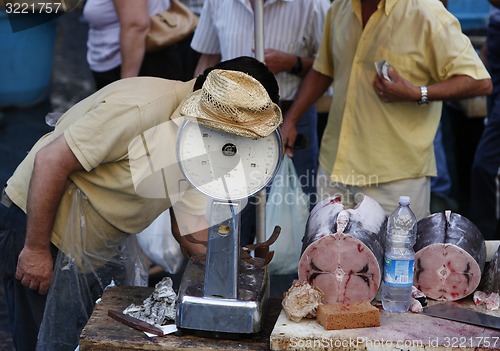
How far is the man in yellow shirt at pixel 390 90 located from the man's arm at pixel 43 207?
1.31m

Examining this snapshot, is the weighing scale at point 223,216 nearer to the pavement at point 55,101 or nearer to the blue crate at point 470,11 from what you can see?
the pavement at point 55,101

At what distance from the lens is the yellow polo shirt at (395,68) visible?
3.29 meters

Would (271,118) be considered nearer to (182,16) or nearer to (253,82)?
(253,82)

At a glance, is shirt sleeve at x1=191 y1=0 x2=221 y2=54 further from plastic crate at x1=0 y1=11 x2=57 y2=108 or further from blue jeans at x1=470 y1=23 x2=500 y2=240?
plastic crate at x1=0 y1=11 x2=57 y2=108

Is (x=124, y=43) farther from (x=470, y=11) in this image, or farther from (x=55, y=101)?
(x=55, y=101)

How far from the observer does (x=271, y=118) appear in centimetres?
235

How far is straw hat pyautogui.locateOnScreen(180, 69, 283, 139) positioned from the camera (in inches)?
90.3

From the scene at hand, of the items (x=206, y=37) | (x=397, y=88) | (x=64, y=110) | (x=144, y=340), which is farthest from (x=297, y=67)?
(x=64, y=110)

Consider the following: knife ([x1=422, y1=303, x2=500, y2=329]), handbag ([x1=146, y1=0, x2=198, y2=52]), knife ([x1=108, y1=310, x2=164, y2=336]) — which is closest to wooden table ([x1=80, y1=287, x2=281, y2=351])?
knife ([x1=108, y1=310, x2=164, y2=336])

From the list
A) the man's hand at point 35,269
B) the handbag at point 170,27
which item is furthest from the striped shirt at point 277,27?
the man's hand at point 35,269

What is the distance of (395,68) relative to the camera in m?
3.38

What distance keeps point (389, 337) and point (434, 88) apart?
132 cm

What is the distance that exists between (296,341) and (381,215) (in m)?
0.61

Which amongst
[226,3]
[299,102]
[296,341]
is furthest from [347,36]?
[296,341]
